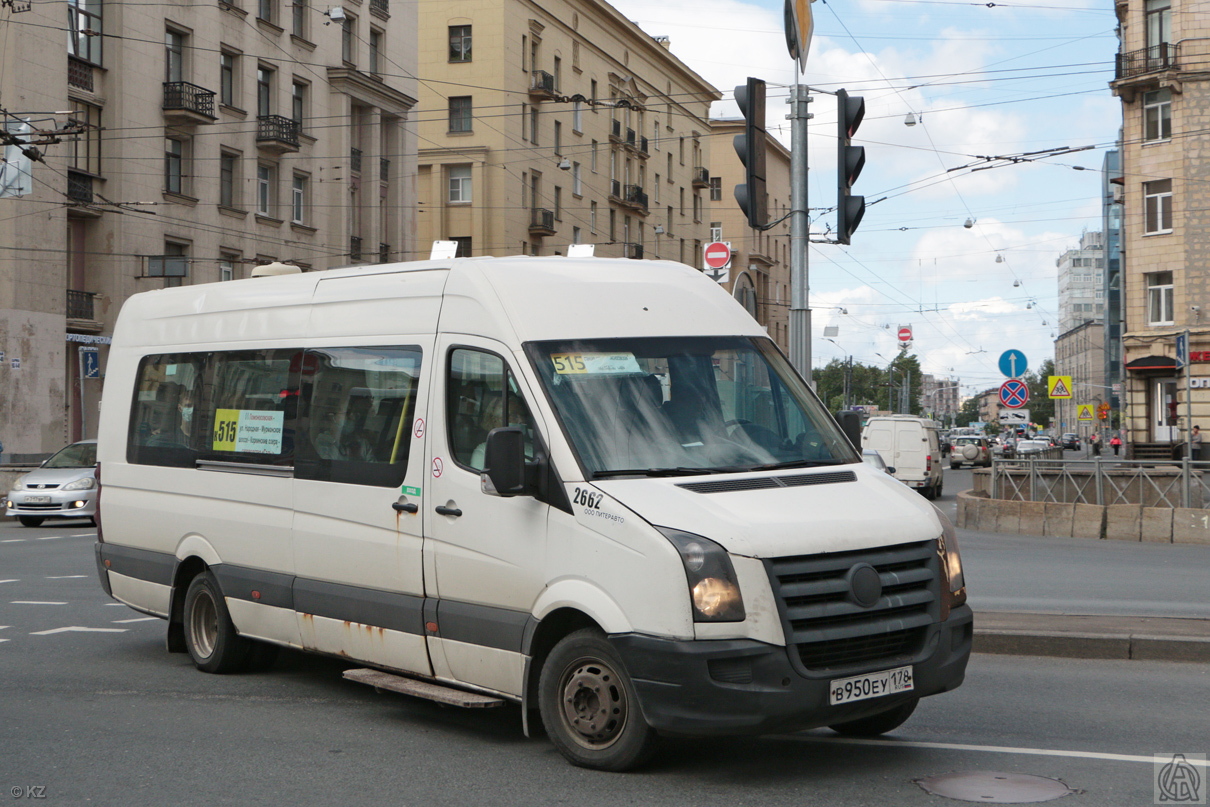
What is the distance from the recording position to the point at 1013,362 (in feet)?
82.3

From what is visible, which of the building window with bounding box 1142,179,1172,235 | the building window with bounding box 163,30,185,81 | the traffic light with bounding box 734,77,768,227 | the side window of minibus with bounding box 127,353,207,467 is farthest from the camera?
the building window with bounding box 1142,179,1172,235

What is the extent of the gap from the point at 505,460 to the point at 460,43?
54.4 metres

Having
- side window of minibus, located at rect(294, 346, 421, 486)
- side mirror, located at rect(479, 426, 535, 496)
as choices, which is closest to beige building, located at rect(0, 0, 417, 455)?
side window of minibus, located at rect(294, 346, 421, 486)

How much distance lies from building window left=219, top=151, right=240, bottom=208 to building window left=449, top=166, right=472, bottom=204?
641 inches

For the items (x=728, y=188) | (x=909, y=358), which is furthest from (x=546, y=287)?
(x=909, y=358)

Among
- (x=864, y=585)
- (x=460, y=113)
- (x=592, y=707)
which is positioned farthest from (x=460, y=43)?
(x=864, y=585)

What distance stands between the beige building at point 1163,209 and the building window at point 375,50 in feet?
88.2

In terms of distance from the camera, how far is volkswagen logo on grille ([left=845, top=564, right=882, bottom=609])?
5.79 m

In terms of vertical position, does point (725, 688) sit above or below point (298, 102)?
below

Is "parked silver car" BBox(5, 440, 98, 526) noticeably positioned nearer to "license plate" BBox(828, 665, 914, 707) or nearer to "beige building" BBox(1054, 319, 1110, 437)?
"license plate" BBox(828, 665, 914, 707)

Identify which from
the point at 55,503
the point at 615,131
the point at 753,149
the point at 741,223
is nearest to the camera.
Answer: the point at 753,149

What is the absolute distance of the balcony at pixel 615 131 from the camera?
69500mm

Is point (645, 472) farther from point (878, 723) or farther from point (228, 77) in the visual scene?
point (228, 77)

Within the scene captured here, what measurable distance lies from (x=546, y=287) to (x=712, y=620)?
2119 millimetres
